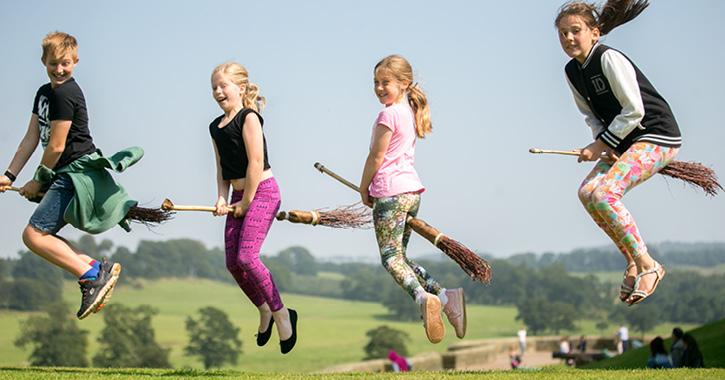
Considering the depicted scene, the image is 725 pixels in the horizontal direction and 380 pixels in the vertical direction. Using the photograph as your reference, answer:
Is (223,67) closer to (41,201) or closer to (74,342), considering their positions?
(41,201)

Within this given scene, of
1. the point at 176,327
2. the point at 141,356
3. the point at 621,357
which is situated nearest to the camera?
the point at 621,357

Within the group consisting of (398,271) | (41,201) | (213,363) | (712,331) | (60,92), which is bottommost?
(213,363)

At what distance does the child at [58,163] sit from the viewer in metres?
6.10

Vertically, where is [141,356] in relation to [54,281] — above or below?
below

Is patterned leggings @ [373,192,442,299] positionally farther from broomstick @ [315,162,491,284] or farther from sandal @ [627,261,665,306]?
sandal @ [627,261,665,306]

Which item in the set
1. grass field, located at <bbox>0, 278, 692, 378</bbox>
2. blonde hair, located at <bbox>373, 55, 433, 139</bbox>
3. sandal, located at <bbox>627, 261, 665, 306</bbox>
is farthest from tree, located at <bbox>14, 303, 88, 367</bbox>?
sandal, located at <bbox>627, 261, 665, 306</bbox>

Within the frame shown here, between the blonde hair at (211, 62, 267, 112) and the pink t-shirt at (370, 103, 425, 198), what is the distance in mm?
1139

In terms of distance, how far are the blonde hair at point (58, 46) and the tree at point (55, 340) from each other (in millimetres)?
72593

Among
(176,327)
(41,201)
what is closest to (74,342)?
(176,327)

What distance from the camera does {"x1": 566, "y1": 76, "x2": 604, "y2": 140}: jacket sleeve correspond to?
6270 mm

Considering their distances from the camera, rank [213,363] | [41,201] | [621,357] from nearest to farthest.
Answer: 1. [41,201]
2. [621,357]
3. [213,363]

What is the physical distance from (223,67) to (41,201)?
194 centimetres

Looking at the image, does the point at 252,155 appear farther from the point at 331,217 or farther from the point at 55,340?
the point at 55,340

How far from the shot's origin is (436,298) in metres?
5.79
